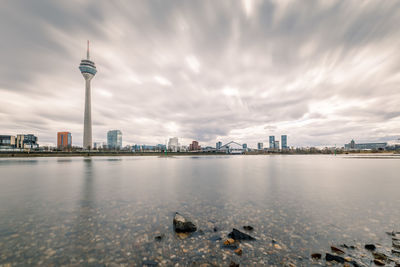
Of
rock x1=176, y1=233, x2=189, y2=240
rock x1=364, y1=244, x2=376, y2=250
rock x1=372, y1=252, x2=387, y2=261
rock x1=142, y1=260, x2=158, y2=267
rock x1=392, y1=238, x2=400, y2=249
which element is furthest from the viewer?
rock x1=176, y1=233, x2=189, y2=240

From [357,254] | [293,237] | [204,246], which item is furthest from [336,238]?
[204,246]

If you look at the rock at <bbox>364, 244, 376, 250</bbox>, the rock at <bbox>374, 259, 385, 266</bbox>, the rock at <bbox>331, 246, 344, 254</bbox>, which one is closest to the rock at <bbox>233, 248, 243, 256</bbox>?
the rock at <bbox>331, 246, 344, 254</bbox>

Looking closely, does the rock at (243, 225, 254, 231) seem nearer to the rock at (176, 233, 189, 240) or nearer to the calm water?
the calm water

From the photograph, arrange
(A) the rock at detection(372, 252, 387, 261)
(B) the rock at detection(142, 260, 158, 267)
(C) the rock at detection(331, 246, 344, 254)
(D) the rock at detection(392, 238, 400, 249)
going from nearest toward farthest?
(B) the rock at detection(142, 260, 158, 267) < (A) the rock at detection(372, 252, 387, 261) < (C) the rock at detection(331, 246, 344, 254) < (D) the rock at detection(392, 238, 400, 249)

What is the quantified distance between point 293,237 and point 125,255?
27.9 feet

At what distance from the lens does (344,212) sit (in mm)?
13469

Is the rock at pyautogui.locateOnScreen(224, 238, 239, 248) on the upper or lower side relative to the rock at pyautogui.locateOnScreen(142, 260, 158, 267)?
lower

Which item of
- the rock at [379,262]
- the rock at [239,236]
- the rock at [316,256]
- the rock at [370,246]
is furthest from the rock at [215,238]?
the rock at [370,246]

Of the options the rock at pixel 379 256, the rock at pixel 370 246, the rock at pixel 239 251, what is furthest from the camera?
the rock at pixel 370 246

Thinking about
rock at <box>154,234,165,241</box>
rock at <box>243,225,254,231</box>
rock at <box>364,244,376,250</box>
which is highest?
rock at <box>154,234,165,241</box>

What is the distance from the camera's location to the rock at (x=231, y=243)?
336 inches

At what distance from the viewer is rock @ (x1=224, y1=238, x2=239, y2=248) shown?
853 cm

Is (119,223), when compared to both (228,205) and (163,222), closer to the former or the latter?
(163,222)

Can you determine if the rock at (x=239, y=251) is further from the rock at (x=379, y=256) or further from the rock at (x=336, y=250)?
the rock at (x=379, y=256)
